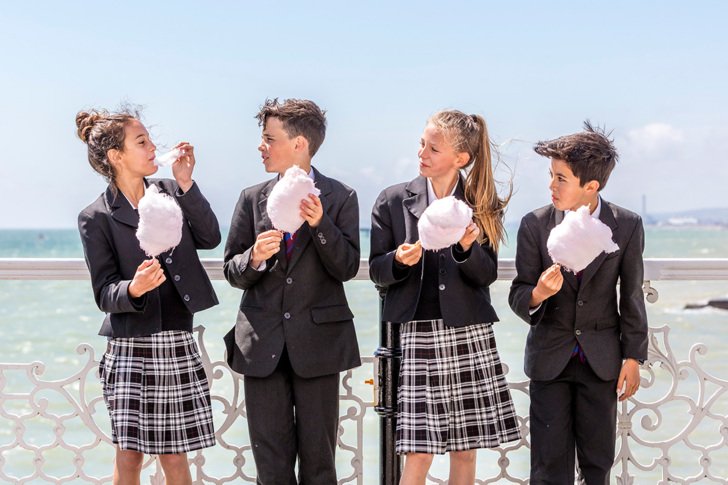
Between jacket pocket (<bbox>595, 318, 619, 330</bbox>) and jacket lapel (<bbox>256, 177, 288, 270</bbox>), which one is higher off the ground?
jacket lapel (<bbox>256, 177, 288, 270</bbox>)

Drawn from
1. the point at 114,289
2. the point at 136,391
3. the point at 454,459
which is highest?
the point at 114,289

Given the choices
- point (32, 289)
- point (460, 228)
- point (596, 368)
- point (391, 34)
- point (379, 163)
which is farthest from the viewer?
point (391, 34)

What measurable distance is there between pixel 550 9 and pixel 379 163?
32.6ft

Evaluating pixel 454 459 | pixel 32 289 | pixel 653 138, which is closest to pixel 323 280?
pixel 454 459

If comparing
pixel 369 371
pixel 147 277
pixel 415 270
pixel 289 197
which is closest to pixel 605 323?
pixel 415 270

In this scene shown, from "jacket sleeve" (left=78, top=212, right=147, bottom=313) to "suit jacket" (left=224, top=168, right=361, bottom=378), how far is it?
1.29ft

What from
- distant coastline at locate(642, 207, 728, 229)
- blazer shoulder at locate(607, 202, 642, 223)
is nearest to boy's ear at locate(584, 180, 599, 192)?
blazer shoulder at locate(607, 202, 642, 223)

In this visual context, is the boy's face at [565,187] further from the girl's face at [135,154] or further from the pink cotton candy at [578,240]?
the girl's face at [135,154]

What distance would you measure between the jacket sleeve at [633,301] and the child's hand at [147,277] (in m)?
1.67

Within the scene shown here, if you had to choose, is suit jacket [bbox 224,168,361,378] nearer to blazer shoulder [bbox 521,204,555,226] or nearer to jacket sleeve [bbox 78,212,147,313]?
jacket sleeve [bbox 78,212,147,313]

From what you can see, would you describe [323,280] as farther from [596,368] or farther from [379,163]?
[379,163]

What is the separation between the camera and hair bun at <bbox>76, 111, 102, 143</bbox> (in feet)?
12.0

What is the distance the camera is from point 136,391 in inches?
140

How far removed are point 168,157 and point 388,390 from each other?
1.20 metres
